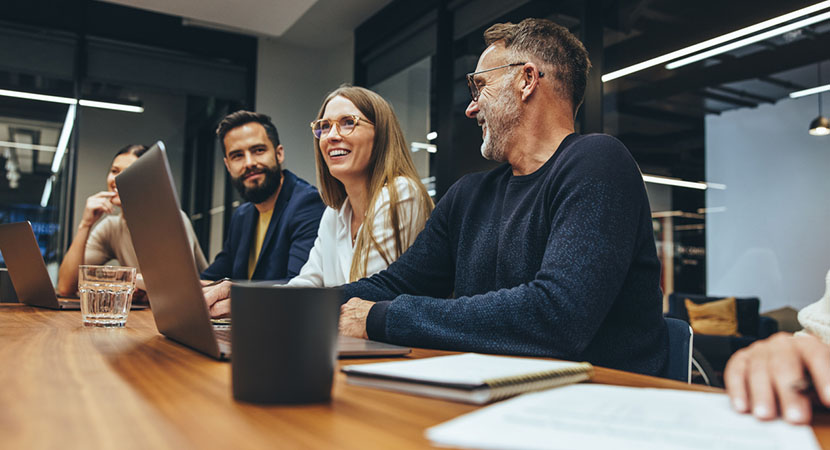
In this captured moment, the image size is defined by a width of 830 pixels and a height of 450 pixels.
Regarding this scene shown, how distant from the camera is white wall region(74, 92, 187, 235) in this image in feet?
15.9

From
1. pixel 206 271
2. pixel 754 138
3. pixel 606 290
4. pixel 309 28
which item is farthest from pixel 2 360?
pixel 309 28

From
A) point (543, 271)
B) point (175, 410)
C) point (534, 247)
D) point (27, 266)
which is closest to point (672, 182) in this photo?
point (534, 247)

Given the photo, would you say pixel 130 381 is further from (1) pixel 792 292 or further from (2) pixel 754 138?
(2) pixel 754 138

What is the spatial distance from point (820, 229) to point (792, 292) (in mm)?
458

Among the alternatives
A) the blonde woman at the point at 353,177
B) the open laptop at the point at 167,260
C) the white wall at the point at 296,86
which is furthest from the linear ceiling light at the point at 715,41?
the open laptop at the point at 167,260

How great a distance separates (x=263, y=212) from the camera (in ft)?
9.29

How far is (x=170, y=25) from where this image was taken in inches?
199

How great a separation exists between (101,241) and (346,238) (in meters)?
1.83

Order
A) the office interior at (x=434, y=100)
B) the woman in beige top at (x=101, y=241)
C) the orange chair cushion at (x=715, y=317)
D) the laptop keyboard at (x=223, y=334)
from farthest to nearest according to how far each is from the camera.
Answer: the orange chair cushion at (x=715, y=317) < the office interior at (x=434, y=100) < the woman in beige top at (x=101, y=241) < the laptop keyboard at (x=223, y=334)

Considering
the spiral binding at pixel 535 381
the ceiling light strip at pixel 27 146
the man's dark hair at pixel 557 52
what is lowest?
the spiral binding at pixel 535 381

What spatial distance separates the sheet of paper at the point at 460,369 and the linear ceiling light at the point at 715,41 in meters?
2.85

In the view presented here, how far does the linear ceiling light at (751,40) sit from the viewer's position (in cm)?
286

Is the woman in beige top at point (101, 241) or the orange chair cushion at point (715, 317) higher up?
the woman in beige top at point (101, 241)

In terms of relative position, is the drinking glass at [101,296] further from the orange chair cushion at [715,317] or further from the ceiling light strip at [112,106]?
the ceiling light strip at [112,106]
